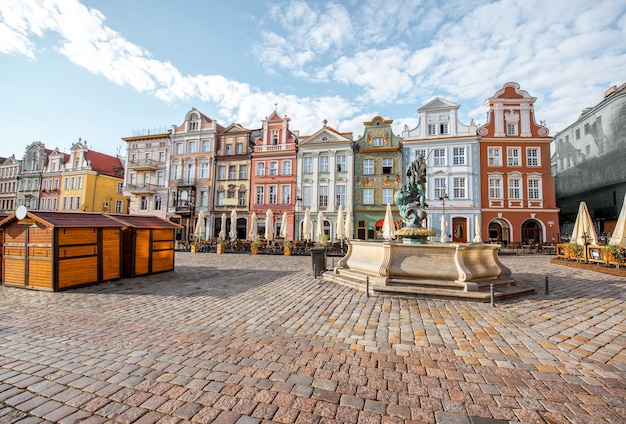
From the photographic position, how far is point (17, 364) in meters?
3.50

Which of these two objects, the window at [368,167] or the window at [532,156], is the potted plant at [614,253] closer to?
the window at [532,156]

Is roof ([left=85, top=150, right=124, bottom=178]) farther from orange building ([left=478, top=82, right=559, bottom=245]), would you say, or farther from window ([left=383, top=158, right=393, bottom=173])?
orange building ([left=478, top=82, right=559, bottom=245])

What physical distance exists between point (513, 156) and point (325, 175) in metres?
17.8

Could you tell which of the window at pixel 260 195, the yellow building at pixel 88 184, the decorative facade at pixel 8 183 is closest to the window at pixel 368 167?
the window at pixel 260 195

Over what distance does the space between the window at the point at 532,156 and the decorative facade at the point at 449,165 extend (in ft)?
14.5

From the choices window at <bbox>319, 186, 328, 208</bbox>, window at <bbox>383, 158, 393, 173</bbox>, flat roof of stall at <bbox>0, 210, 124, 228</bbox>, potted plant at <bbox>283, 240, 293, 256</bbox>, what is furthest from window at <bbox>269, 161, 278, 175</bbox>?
flat roof of stall at <bbox>0, 210, 124, 228</bbox>

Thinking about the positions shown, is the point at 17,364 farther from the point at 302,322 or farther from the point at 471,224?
the point at 471,224

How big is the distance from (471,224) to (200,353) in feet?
90.6

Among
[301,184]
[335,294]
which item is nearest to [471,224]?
[301,184]

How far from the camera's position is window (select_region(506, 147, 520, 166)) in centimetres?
2635

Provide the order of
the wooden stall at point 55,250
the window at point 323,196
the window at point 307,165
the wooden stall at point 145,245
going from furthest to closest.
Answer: the window at point 307,165 < the window at point 323,196 < the wooden stall at point 145,245 < the wooden stall at point 55,250

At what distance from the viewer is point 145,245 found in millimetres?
10438

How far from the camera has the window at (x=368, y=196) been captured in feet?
94.5

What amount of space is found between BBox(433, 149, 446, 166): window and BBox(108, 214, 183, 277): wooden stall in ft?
80.9
